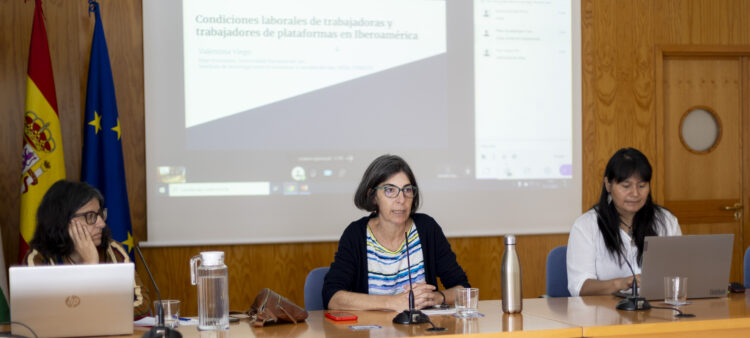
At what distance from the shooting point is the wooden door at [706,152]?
5051 millimetres

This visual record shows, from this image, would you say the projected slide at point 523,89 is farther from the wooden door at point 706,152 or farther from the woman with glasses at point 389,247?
the woman with glasses at point 389,247

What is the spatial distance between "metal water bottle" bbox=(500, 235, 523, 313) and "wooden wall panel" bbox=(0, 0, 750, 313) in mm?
2031

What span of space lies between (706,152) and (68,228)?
13.9 feet

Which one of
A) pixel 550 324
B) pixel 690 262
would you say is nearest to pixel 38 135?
pixel 550 324

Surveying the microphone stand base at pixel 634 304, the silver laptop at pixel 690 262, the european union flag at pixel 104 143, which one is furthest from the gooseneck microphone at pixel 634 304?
the european union flag at pixel 104 143

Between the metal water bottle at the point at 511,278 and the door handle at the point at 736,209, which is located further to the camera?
the door handle at the point at 736,209

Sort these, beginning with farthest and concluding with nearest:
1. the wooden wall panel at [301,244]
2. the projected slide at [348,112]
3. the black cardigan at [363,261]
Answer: the projected slide at [348,112] → the wooden wall panel at [301,244] → the black cardigan at [363,261]

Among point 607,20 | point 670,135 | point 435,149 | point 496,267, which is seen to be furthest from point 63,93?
point 670,135

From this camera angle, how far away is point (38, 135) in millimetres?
3713

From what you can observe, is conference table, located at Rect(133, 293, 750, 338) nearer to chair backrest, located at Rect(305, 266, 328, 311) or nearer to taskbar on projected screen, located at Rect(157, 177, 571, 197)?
chair backrest, located at Rect(305, 266, 328, 311)

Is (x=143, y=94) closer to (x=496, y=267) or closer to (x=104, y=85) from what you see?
(x=104, y=85)

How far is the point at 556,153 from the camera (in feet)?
15.4

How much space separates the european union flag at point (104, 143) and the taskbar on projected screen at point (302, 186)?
360mm

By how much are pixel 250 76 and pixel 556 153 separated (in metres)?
2.00
